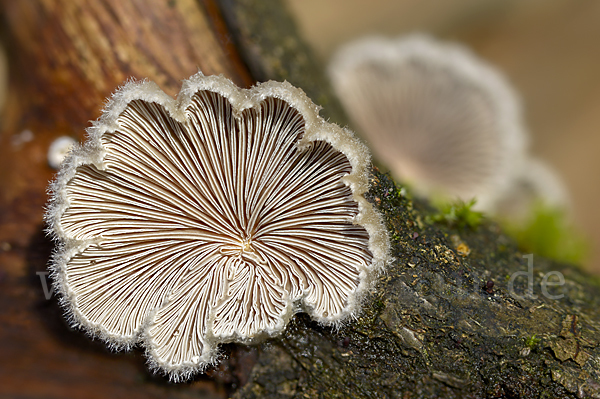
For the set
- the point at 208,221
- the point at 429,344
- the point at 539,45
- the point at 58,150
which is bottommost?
the point at 58,150

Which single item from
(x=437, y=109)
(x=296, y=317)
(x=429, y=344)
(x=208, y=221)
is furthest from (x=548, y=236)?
(x=208, y=221)

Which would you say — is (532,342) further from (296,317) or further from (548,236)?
(548,236)

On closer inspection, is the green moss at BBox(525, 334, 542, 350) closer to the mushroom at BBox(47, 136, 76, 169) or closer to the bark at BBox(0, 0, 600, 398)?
the bark at BBox(0, 0, 600, 398)

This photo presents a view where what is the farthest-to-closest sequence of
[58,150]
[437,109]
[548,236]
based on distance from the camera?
[548,236], [437,109], [58,150]

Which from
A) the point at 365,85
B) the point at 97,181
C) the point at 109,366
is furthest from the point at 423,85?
the point at 109,366

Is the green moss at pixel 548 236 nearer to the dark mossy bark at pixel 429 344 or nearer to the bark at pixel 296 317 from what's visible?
Result: the bark at pixel 296 317

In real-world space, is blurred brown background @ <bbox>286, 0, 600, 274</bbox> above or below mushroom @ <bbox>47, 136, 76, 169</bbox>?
above

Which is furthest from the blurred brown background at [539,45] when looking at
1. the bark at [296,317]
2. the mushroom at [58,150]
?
the mushroom at [58,150]

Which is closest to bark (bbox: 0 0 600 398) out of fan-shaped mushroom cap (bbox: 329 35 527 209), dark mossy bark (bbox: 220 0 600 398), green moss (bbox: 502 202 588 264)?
dark mossy bark (bbox: 220 0 600 398)

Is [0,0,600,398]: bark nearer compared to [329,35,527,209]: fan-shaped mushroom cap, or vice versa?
[0,0,600,398]: bark
